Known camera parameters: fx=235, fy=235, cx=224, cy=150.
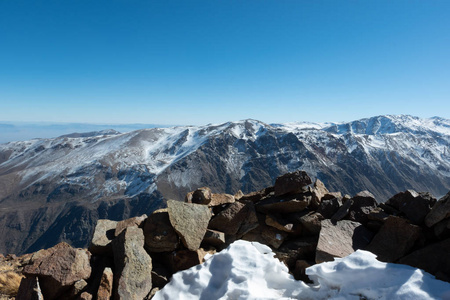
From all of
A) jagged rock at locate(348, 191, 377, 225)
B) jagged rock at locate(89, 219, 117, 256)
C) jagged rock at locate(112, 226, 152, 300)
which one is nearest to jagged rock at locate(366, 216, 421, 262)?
jagged rock at locate(348, 191, 377, 225)

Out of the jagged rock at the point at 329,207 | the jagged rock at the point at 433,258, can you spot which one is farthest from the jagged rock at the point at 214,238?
the jagged rock at the point at 433,258

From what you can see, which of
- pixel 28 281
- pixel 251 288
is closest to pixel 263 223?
pixel 251 288

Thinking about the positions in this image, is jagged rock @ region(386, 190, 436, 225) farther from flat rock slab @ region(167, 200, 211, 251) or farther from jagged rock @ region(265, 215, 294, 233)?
flat rock slab @ region(167, 200, 211, 251)

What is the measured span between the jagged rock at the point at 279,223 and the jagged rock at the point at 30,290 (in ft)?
30.6

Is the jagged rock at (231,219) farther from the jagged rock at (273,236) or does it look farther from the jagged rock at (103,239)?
the jagged rock at (103,239)

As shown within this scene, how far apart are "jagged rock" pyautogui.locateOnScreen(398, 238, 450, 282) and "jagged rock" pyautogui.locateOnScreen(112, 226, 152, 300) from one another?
9.51 m

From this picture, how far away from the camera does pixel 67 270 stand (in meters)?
8.32

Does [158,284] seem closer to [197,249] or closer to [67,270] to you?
[197,249]

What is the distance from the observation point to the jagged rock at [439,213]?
8852 millimetres

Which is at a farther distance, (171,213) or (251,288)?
(171,213)

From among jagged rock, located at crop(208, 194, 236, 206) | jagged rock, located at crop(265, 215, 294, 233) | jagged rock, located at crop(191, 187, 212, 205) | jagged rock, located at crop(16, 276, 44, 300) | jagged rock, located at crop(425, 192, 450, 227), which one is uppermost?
jagged rock, located at crop(425, 192, 450, 227)

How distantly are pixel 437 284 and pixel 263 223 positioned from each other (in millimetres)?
6806

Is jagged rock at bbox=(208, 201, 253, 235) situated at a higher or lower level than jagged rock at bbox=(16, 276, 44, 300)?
higher

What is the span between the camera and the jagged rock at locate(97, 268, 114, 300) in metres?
7.84
